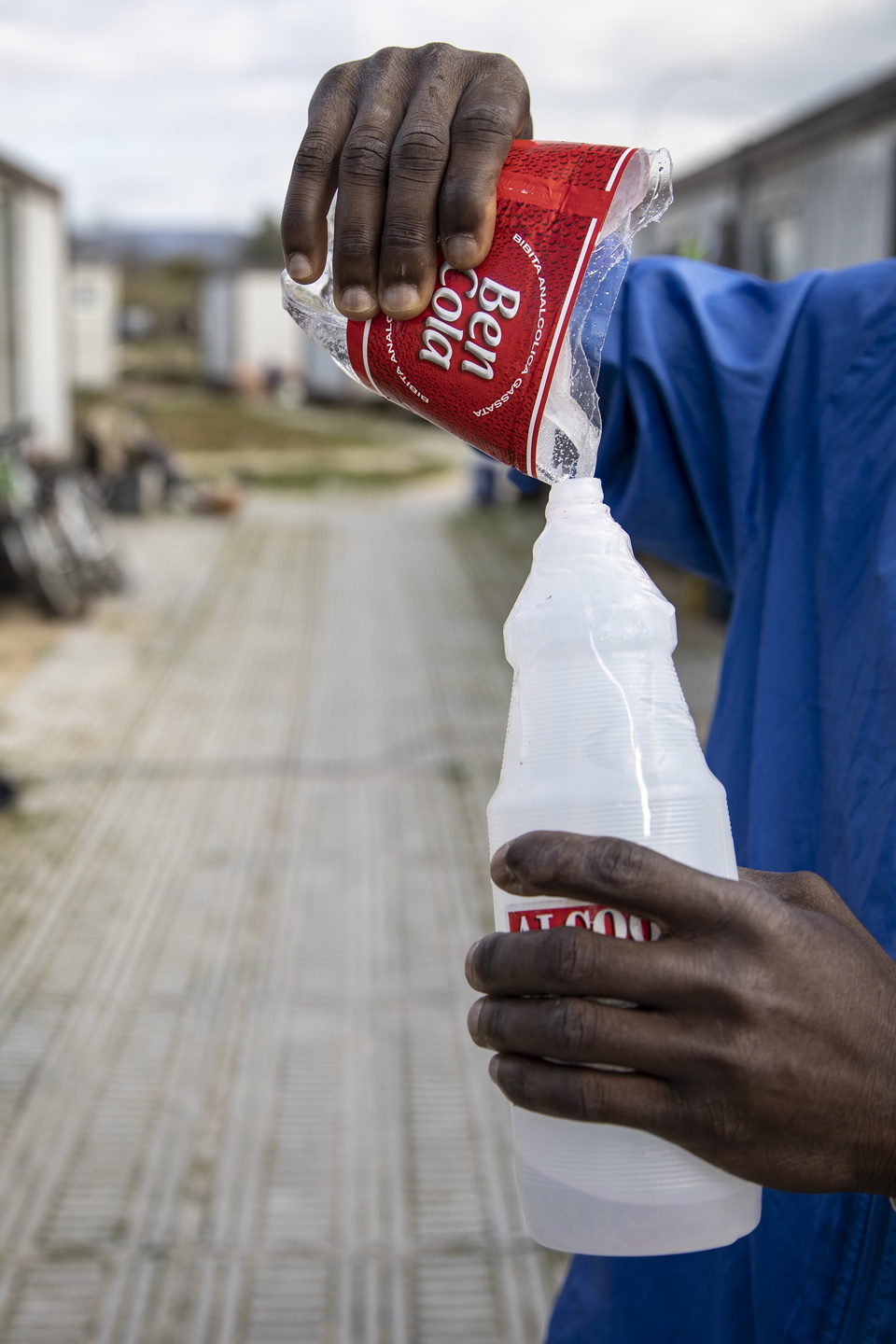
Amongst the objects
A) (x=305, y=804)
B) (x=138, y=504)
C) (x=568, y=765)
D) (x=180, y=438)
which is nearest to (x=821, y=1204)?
(x=568, y=765)

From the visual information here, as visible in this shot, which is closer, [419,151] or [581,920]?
[581,920]

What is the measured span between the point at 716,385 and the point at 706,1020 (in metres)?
0.72

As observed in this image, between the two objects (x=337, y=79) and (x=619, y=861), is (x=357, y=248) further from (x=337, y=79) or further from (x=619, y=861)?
(x=619, y=861)

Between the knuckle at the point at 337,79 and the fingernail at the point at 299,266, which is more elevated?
the knuckle at the point at 337,79

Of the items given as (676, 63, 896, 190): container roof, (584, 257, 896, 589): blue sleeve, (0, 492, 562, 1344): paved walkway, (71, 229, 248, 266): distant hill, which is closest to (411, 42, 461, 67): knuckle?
(584, 257, 896, 589): blue sleeve

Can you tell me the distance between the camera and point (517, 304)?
885 mm

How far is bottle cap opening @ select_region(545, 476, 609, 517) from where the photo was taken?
2.73 feet

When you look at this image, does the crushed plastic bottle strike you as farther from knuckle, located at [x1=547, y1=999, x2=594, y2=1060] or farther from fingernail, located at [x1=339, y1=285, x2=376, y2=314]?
knuckle, located at [x1=547, y1=999, x2=594, y2=1060]

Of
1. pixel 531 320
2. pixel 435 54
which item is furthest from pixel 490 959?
pixel 435 54

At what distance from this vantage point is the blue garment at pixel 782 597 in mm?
903

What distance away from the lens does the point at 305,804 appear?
4602mm

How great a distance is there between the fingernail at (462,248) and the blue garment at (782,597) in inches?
12.4

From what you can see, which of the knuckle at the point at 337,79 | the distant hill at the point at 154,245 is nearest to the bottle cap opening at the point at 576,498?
the knuckle at the point at 337,79

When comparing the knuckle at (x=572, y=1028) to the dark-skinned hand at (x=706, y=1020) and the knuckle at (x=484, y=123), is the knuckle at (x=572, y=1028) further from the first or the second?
the knuckle at (x=484, y=123)
